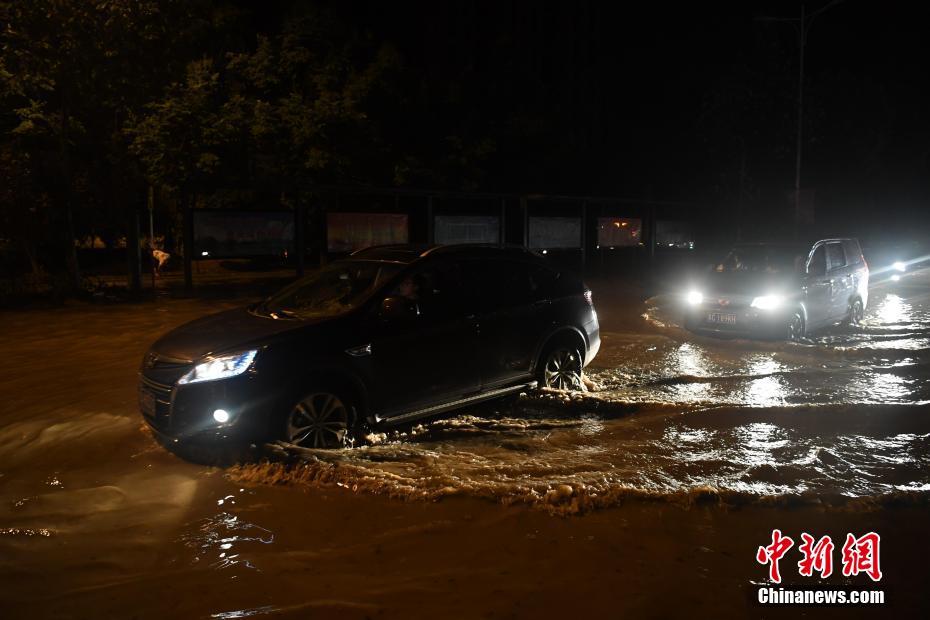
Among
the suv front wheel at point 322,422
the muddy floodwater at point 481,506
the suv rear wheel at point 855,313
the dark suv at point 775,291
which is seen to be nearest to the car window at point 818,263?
the dark suv at point 775,291

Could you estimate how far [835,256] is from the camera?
1384cm

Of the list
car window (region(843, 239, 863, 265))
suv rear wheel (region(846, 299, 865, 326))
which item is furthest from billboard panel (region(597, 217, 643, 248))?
suv rear wheel (region(846, 299, 865, 326))

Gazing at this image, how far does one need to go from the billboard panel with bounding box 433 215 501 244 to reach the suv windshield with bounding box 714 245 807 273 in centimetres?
840

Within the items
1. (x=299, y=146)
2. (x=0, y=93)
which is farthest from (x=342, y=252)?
(x=0, y=93)

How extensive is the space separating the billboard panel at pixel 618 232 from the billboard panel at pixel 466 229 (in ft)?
17.1

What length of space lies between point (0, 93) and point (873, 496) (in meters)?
19.7

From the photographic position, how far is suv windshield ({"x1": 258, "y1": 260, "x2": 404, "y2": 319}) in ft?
21.7

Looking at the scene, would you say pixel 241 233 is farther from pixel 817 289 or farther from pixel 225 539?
pixel 225 539

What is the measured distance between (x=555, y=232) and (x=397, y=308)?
18.4m

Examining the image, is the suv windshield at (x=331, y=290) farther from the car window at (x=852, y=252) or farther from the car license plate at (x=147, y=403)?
the car window at (x=852, y=252)

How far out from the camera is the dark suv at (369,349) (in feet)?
18.8

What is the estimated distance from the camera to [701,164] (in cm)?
4916

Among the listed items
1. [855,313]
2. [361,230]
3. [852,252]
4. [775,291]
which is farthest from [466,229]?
[775,291]

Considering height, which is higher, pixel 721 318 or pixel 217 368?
pixel 217 368
